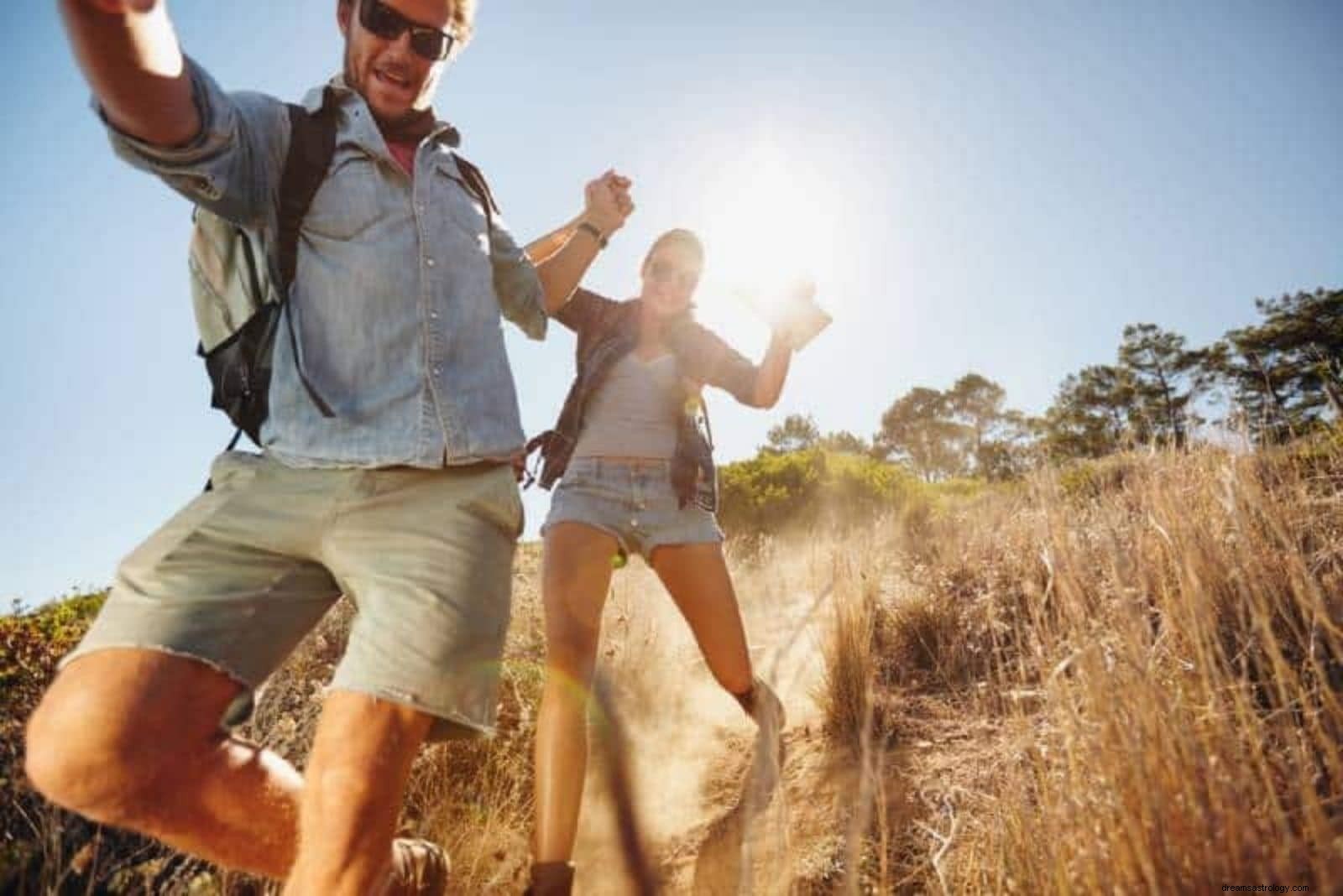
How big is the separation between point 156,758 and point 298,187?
1.28 meters

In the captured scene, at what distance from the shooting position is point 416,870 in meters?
1.74

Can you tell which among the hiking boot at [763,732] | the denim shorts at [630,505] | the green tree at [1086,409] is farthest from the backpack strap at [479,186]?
the green tree at [1086,409]

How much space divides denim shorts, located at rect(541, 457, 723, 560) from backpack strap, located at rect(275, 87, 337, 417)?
1365 mm

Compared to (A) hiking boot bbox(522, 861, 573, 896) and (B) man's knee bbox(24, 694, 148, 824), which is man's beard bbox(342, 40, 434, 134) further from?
(A) hiking boot bbox(522, 861, 573, 896)

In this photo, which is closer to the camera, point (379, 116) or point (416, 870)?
point (416, 870)

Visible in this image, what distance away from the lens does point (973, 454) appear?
30672mm

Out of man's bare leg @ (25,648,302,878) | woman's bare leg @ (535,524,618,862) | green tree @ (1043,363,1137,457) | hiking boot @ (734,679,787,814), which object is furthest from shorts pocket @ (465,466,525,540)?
green tree @ (1043,363,1137,457)

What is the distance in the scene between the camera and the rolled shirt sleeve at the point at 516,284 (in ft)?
7.13

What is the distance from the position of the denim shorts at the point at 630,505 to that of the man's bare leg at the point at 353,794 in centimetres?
147

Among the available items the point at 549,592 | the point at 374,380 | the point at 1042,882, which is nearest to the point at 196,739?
the point at 374,380

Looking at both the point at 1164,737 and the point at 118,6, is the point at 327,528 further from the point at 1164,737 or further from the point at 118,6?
the point at 1164,737

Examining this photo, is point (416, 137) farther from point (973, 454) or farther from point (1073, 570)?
point (973, 454)

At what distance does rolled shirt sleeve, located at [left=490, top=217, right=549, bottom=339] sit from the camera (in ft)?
7.13

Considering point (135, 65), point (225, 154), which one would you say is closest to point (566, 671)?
point (225, 154)
